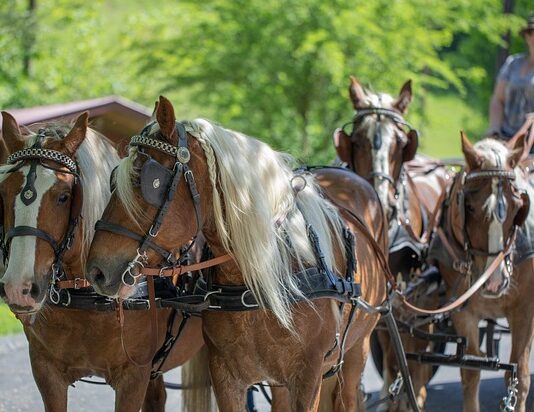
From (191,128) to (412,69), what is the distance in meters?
10.9

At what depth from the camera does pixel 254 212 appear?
3.59 m

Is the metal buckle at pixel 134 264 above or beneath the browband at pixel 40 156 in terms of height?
beneath

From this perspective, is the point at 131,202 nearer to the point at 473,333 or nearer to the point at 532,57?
the point at 473,333

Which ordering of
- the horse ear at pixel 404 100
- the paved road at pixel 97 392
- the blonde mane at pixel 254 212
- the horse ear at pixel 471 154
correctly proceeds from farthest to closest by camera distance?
the paved road at pixel 97 392 → the horse ear at pixel 404 100 → the horse ear at pixel 471 154 → the blonde mane at pixel 254 212

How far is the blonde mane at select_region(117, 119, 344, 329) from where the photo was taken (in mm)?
3549

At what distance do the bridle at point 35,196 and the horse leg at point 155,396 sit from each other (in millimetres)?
1161

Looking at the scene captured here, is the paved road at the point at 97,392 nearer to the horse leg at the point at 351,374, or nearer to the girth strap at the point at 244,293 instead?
the horse leg at the point at 351,374

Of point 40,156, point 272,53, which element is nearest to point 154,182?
point 40,156

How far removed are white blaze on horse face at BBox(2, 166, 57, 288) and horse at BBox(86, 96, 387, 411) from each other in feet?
1.33

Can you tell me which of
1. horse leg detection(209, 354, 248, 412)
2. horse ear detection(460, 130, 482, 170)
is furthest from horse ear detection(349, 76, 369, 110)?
horse leg detection(209, 354, 248, 412)

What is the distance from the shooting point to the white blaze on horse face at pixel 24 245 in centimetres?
360

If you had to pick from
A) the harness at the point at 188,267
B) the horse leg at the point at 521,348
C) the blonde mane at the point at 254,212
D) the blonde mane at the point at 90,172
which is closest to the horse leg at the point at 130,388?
the harness at the point at 188,267

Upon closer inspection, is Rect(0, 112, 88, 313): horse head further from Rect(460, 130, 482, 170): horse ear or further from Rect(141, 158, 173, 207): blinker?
Rect(460, 130, 482, 170): horse ear

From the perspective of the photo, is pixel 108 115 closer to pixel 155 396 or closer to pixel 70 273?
pixel 155 396
